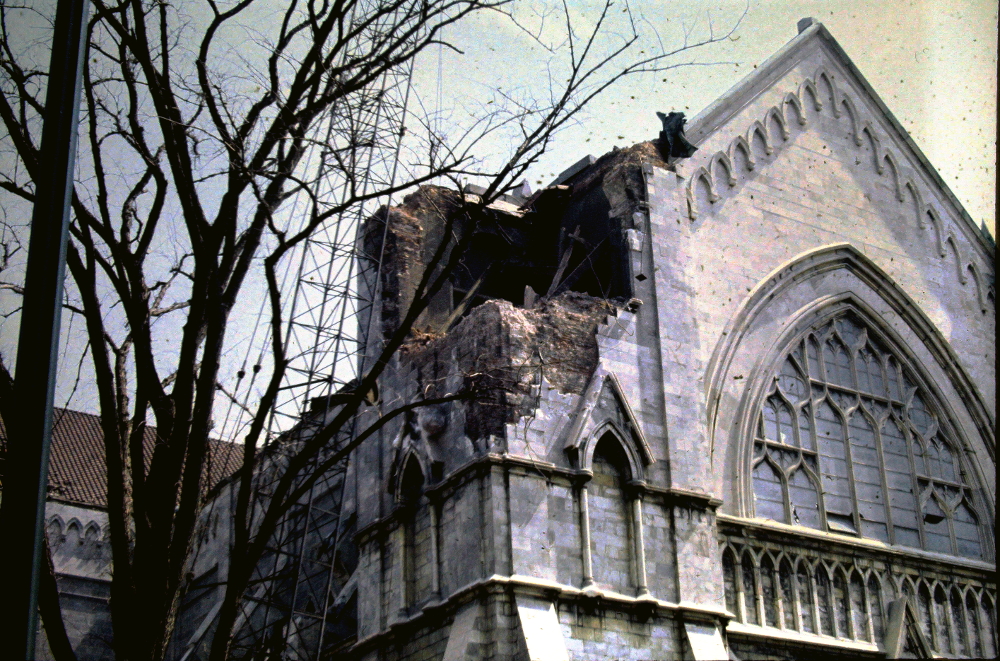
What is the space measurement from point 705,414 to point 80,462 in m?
18.7

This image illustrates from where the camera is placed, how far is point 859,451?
20312mm

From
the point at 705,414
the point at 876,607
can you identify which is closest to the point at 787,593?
the point at 876,607

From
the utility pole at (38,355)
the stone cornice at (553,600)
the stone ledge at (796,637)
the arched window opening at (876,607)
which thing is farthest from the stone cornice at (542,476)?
the utility pole at (38,355)

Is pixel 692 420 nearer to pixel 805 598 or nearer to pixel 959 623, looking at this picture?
pixel 805 598

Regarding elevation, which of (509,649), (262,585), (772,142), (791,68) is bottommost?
(509,649)

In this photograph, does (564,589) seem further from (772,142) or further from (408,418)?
(772,142)

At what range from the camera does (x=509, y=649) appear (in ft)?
50.0

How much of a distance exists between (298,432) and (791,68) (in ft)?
35.5

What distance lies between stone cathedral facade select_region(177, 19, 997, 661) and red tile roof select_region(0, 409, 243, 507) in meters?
11.0

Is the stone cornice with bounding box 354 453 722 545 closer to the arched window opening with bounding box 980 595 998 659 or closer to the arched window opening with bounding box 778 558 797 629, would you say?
the arched window opening with bounding box 778 558 797 629

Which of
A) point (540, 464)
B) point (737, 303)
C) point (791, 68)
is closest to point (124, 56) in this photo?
point (540, 464)

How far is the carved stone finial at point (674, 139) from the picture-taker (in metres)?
20.1

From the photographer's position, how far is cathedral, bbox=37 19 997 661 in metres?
16.5

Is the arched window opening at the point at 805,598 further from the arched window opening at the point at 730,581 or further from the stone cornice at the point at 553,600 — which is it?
the stone cornice at the point at 553,600
